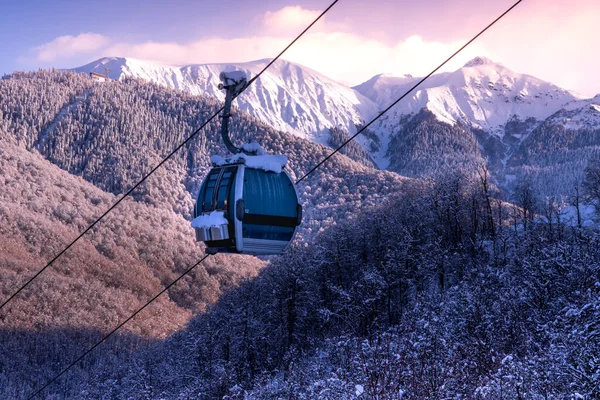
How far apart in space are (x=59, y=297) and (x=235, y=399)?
10024 centimetres

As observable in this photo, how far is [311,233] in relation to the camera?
449ft

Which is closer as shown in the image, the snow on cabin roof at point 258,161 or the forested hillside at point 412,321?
the snow on cabin roof at point 258,161

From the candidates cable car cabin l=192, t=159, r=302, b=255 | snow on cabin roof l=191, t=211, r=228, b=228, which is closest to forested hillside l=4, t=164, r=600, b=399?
cable car cabin l=192, t=159, r=302, b=255

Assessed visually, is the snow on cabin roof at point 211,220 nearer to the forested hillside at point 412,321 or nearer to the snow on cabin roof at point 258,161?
the snow on cabin roof at point 258,161

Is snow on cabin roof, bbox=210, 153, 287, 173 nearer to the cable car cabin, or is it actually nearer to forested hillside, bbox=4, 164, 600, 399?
the cable car cabin

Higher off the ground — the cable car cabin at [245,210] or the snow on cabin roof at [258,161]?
the snow on cabin roof at [258,161]

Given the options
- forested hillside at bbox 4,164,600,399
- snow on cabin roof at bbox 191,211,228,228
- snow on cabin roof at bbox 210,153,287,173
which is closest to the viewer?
snow on cabin roof at bbox 191,211,228,228

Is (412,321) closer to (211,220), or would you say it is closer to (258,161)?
(258,161)

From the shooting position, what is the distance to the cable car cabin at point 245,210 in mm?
9469

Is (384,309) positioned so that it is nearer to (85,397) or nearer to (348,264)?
(348,264)

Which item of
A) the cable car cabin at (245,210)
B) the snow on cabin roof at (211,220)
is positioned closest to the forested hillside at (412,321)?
the cable car cabin at (245,210)

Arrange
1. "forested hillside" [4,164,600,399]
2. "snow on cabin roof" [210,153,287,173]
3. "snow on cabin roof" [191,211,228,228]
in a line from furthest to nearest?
1. "forested hillside" [4,164,600,399]
2. "snow on cabin roof" [210,153,287,173]
3. "snow on cabin roof" [191,211,228,228]

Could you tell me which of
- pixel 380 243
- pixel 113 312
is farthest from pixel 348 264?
pixel 113 312

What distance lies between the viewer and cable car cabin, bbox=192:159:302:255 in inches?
373
